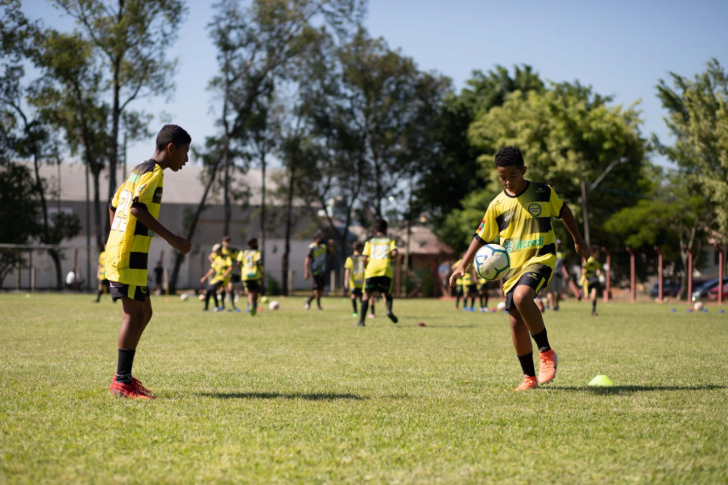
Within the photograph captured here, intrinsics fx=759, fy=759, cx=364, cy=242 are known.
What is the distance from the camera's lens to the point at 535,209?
6.30 metres

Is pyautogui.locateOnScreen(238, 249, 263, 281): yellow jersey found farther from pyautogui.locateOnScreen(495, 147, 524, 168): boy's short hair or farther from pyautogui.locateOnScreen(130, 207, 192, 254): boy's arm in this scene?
pyautogui.locateOnScreen(130, 207, 192, 254): boy's arm

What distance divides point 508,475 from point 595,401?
7.68 ft

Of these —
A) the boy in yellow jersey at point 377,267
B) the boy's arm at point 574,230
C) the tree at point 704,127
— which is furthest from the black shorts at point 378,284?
the tree at point 704,127

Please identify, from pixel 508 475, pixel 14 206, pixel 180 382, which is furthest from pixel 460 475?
pixel 14 206

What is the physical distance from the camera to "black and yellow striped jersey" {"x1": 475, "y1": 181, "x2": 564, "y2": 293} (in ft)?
20.7

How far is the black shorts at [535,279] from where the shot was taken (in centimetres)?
616

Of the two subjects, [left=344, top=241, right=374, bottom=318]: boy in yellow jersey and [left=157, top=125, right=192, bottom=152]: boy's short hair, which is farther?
[left=344, top=241, right=374, bottom=318]: boy in yellow jersey

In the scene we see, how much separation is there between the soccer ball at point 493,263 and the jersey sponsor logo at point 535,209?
15.6 inches

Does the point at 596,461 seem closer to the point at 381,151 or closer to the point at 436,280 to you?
the point at 436,280

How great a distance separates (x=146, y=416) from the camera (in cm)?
488

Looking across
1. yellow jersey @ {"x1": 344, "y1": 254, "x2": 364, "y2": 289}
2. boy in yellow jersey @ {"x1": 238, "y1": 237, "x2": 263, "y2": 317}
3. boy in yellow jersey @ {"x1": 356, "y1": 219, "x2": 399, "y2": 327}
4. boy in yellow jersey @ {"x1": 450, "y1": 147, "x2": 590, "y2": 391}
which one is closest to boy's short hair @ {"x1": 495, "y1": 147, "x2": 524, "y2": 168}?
boy in yellow jersey @ {"x1": 450, "y1": 147, "x2": 590, "y2": 391}

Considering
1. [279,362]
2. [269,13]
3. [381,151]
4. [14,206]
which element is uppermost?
[269,13]

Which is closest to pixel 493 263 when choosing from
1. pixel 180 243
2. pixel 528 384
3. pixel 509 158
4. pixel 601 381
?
pixel 509 158

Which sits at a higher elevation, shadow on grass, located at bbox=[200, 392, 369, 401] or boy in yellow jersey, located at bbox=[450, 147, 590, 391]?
boy in yellow jersey, located at bbox=[450, 147, 590, 391]
